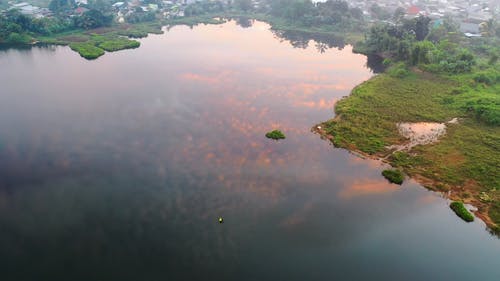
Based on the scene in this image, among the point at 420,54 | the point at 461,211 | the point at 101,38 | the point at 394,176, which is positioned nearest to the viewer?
the point at 461,211

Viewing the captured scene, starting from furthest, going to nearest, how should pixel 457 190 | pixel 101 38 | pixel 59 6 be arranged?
pixel 59 6, pixel 101 38, pixel 457 190

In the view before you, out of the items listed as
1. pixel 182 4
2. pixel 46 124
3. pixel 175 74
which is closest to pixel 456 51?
pixel 175 74

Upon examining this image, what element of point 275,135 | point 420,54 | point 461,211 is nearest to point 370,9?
point 420,54

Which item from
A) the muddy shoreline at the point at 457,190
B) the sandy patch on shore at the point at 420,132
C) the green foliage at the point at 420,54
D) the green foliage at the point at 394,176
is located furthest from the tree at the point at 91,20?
the green foliage at the point at 394,176

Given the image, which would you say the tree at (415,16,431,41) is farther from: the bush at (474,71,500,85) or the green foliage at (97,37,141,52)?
the green foliage at (97,37,141,52)

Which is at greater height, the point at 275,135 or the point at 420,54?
the point at 420,54

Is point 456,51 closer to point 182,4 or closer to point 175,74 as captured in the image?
point 175,74

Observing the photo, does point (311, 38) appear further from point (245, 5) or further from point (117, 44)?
point (117, 44)

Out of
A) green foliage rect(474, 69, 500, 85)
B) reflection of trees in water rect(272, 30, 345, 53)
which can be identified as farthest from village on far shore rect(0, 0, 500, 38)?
green foliage rect(474, 69, 500, 85)
